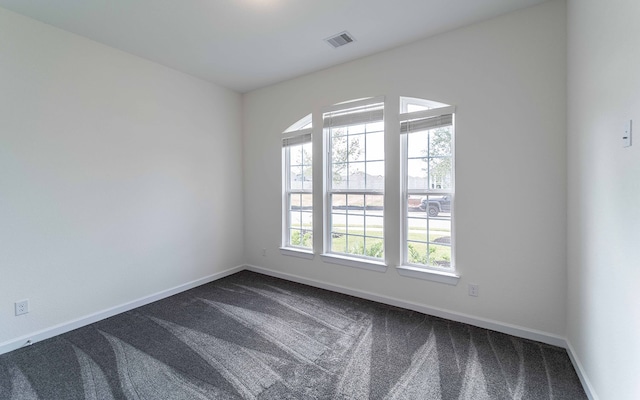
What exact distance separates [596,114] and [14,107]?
14.4 ft

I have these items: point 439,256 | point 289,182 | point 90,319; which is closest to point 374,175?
point 439,256

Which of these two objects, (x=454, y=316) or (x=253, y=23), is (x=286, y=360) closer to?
(x=454, y=316)

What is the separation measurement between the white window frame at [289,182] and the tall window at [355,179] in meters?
→ 0.33

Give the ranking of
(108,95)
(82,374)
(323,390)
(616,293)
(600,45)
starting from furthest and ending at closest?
(108,95) < (82,374) < (323,390) < (600,45) < (616,293)

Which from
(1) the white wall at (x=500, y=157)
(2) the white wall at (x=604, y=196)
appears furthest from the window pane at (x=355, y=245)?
(2) the white wall at (x=604, y=196)

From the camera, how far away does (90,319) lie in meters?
2.66

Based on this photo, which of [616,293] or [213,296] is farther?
[213,296]

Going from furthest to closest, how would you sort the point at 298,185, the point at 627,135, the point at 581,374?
the point at 298,185
the point at 581,374
the point at 627,135

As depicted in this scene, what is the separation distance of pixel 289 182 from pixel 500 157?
2660 millimetres

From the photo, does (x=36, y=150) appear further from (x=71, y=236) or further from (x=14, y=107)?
(x=71, y=236)

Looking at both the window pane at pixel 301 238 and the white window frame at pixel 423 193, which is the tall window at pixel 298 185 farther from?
the white window frame at pixel 423 193

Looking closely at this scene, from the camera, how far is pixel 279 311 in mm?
2881

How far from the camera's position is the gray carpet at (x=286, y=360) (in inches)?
Result: 68.5

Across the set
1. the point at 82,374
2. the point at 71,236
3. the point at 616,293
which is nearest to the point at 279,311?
the point at 82,374
